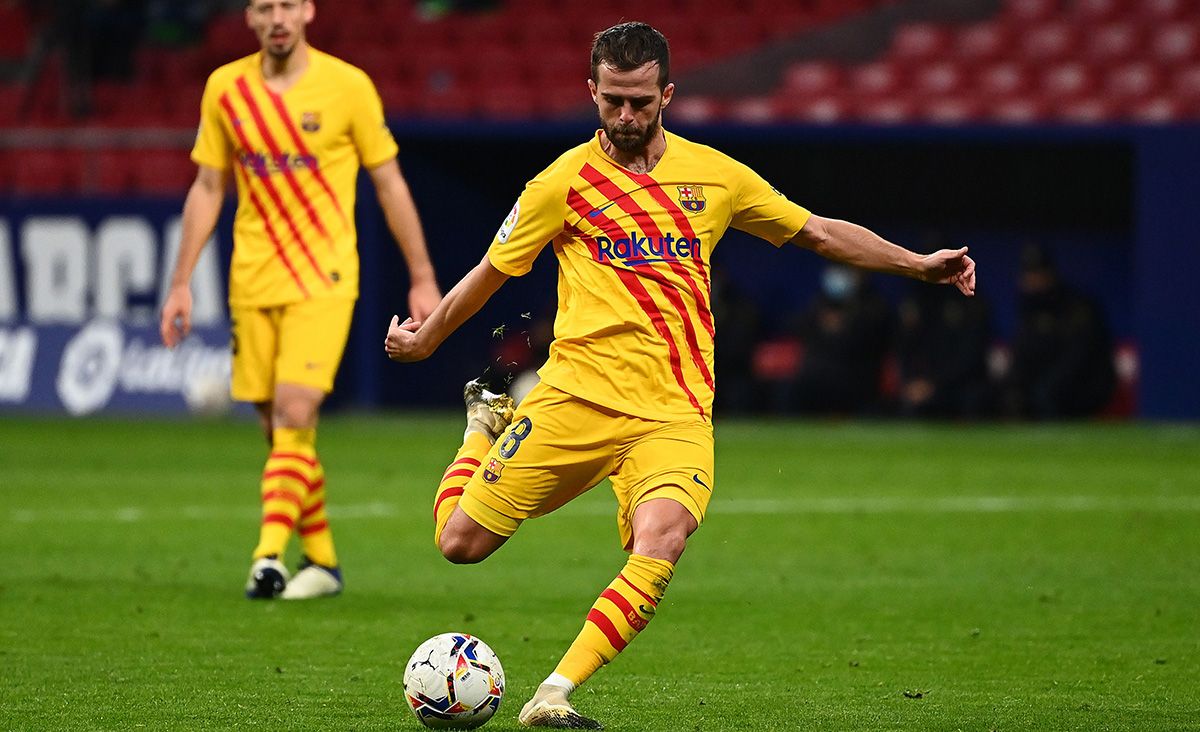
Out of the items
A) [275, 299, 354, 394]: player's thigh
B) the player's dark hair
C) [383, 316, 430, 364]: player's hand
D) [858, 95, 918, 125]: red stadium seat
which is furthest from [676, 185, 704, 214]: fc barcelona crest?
[858, 95, 918, 125]: red stadium seat

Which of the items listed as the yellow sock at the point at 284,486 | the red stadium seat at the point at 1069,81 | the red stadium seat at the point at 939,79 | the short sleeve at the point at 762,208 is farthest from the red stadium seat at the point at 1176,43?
the short sleeve at the point at 762,208

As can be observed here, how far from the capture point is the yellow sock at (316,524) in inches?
316

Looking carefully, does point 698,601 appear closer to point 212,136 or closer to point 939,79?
point 212,136

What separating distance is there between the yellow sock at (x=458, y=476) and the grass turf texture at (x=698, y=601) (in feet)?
1.84

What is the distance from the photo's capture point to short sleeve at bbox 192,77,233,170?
316 inches

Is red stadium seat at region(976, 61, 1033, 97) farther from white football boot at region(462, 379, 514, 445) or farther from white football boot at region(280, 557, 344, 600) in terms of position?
white football boot at region(462, 379, 514, 445)

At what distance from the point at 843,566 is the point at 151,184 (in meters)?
13.0

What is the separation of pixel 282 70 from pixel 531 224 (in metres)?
2.93

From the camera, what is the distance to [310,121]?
8062mm

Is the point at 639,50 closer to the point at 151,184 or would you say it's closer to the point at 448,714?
the point at 448,714

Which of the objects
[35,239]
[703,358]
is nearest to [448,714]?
[703,358]

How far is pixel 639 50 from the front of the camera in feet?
17.4

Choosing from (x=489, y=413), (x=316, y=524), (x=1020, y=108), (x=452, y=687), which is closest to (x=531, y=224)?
(x=489, y=413)

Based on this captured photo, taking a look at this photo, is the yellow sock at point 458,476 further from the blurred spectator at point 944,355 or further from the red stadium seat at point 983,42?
the red stadium seat at point 983,42
